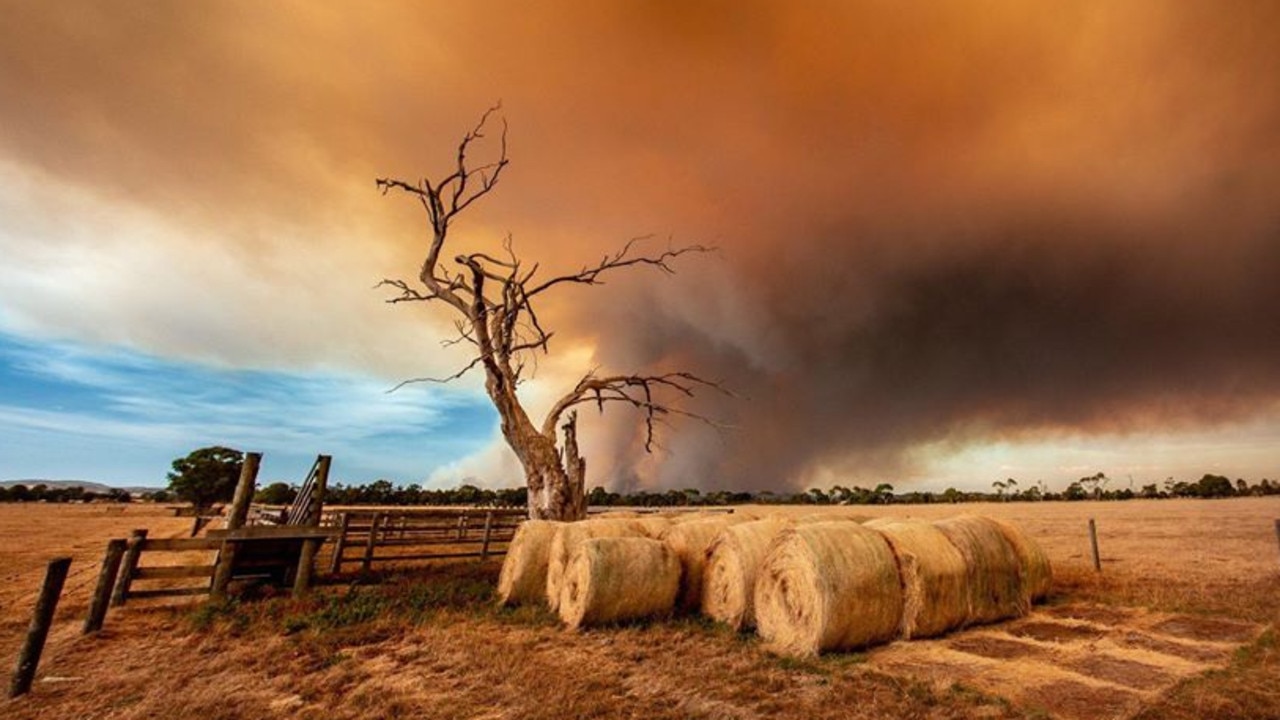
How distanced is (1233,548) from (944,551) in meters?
17.6

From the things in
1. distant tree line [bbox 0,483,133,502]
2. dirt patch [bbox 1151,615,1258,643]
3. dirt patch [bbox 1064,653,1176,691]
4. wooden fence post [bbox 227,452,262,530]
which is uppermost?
distant tree line [bbox 0,483,133,502]

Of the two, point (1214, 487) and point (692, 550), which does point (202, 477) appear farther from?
point (1214, 487)

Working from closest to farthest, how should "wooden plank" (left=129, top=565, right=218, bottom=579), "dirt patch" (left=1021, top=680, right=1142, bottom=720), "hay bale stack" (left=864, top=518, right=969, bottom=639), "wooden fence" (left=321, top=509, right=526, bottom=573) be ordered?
"dirt patch" (left=1021, top=680, right=1142, bottom=720) < "hay bale stack" (left=864, top=518, right=969, bottom=639) < "wooden plank" (left=129, top=565, right=218, bottom=579) < "wooden fence" (left=321, top=509, right=526, bottom=573)

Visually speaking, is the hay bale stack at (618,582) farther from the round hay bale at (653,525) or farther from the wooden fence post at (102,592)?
the wooden fence post at (102,592)

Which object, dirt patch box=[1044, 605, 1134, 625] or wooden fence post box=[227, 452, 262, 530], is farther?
wooden fence post box=[227, 452, 262, 530]

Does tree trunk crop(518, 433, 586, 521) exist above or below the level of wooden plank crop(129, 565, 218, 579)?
above

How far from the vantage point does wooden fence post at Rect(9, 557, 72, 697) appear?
6.04 m

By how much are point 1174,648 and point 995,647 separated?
6.53ft

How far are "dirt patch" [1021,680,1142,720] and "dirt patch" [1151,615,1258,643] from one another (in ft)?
10.1

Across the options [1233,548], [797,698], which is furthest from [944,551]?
[1233,548]

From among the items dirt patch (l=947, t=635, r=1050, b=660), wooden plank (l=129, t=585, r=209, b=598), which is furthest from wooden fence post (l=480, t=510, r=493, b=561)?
dirt patch (l=947, t=635, r=1050, b=660)

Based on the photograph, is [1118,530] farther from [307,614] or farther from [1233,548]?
[307,614]

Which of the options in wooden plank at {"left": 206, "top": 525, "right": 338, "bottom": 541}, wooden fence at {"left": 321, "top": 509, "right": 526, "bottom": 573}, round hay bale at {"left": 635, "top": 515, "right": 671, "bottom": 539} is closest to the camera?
wooden plank at {"left": 206, "top": 525, "right": 338, "bottom": 541}

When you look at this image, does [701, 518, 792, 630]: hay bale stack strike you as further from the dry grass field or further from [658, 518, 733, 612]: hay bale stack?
the dry grass field
